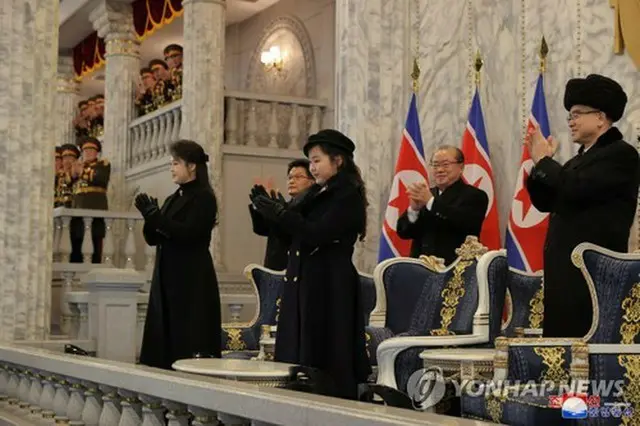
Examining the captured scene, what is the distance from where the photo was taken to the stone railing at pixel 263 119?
1361 cm

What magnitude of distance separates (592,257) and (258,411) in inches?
63.0

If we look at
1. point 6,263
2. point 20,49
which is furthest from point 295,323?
point 20,49

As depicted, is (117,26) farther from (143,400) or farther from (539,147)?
(143,400)

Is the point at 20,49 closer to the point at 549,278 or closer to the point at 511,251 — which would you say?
the point at 511,251

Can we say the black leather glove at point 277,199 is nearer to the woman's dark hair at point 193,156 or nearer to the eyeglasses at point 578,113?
the woman's dark hair at point 193,156

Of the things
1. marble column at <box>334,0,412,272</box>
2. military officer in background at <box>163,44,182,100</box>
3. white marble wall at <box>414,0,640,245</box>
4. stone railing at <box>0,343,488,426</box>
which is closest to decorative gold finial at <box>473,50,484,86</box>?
white marble wall at <box>414,0,640,245</box>

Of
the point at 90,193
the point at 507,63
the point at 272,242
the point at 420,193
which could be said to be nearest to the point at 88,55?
the point at 90,193

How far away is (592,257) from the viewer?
12.5 feet

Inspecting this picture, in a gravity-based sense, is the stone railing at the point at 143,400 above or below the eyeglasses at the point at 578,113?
below

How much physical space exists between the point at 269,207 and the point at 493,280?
1.19 meters

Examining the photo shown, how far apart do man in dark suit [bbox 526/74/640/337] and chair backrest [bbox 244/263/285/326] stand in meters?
2.74

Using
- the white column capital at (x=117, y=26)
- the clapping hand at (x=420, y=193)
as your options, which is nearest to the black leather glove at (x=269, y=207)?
the clapping hand at (x=420, y=193)

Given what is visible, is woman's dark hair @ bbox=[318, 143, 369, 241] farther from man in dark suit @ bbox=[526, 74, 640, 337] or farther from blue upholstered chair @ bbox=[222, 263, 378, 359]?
blue upholstered chair @ bbox=[222, 263, 378, 359]

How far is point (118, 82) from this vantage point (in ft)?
53.1
